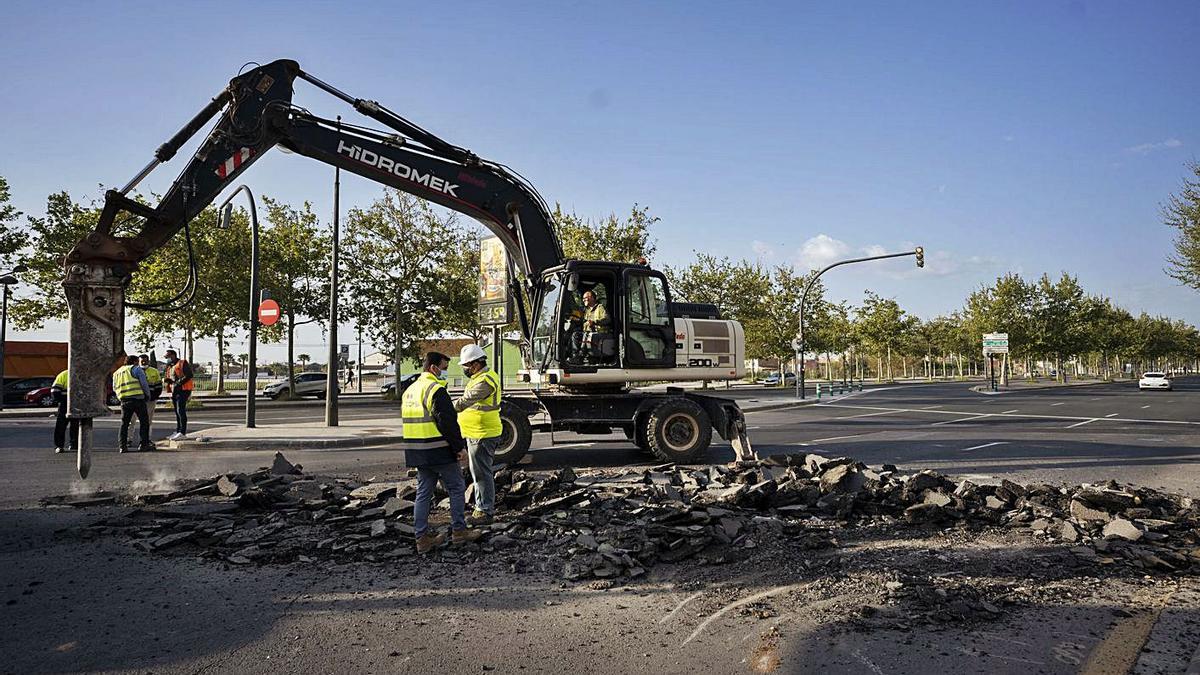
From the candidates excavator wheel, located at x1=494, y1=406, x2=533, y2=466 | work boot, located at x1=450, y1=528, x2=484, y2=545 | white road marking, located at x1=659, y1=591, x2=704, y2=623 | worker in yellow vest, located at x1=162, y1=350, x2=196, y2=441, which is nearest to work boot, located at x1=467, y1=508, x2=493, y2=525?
work boot, located at x1=450, y1=528, x2=484, y2=545

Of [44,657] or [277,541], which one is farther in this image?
[277,541]

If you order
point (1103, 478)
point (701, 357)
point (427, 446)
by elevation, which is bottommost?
point (1103, 478)

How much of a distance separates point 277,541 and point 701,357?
24.3ft

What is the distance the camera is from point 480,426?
23.3 ft

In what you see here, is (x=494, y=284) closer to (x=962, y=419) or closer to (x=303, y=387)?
(x=962, y=419)

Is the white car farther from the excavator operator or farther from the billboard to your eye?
the excavator operator

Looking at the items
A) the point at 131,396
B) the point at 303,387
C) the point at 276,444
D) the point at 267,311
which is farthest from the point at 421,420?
the point at 303,387

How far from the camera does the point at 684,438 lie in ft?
37.2

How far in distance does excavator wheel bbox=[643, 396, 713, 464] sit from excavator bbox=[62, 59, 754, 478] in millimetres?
18

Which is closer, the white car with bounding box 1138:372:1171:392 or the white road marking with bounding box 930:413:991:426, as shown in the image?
the white road marking with bounding box 930:413:991:426

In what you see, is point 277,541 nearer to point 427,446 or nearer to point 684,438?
point 427,446

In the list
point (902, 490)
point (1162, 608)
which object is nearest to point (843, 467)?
point (902, 490)

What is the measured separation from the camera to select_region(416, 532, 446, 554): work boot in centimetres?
596

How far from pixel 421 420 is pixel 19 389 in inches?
1296
